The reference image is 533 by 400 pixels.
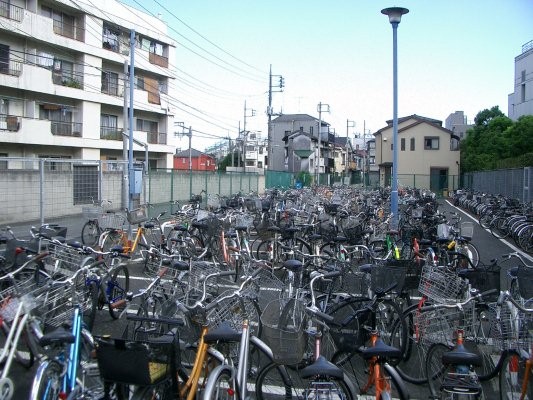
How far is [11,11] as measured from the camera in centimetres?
2111

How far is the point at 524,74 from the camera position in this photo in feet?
138

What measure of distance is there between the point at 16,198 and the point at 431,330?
8.80 m

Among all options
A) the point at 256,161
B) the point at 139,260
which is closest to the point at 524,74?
the point at 256,161

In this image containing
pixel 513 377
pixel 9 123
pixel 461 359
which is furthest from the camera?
pixel 9 123

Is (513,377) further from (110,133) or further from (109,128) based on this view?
(109,128)

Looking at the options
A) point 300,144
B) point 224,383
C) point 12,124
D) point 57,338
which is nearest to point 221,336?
point 224,383

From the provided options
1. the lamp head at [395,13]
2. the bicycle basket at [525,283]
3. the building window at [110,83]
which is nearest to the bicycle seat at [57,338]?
the bicycle basket at [525,283]

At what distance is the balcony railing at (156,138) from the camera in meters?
31.1

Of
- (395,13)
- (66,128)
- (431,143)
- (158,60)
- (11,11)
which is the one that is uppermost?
(158,60)

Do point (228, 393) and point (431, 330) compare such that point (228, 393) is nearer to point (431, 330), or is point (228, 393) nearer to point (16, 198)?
point (431, 330)

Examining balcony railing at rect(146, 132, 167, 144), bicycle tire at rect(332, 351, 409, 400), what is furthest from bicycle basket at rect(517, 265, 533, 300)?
balcony railing at rect(146, 132, 167, 144)

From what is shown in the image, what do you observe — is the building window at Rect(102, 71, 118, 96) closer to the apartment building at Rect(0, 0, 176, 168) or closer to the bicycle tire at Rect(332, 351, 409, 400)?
the apartment building at Rect(0, 0, 176, 168)

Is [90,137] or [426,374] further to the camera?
[90,137]

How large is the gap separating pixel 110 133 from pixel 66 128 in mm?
3170
